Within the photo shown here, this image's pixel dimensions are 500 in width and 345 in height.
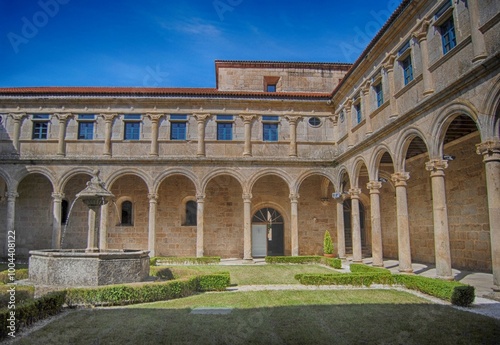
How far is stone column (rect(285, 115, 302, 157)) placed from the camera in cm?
2103

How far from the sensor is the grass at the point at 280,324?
20.7 feet

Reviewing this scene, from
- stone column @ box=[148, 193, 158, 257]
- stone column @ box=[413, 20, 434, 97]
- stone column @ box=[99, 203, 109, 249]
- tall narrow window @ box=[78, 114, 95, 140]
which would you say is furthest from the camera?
tall narrow window @ box=[78, 114, 95, 140]

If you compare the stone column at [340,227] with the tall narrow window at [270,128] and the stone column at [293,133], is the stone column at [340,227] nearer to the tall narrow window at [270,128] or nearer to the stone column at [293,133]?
the stone column at [293,133]

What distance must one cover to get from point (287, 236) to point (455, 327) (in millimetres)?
15956

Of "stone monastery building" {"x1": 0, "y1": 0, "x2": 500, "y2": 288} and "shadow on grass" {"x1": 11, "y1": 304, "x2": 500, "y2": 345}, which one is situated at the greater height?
"stone monastery building" {"x1": 0, "y1": 0, "x2": 500, "y2": 288}

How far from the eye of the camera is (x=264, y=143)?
21.1 metres

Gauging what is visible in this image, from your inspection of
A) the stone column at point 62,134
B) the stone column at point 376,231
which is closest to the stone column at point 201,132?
the stone column at point 62,134

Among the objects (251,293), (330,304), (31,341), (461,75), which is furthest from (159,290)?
(461,75)

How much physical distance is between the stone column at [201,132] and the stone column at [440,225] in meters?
12.4

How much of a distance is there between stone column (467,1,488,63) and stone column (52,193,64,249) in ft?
64.7

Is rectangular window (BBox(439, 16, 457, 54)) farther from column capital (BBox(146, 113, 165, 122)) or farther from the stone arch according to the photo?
column capital (BBox(146, 113, 165, 122))

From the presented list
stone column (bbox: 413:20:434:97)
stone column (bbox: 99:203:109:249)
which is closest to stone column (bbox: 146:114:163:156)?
stone column (bbox: 99:203:109:249)

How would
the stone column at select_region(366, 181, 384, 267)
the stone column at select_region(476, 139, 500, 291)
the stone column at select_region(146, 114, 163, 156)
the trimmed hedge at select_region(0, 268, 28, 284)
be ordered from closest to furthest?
the stone column at select_region(476, 139, 500, 291) < the trimmed hedge at select_region(0, 268, 28, 284) < the stone column at select_region(366, 181, 384, 267) < the stone column at select_region(146, 114, 163, 156)

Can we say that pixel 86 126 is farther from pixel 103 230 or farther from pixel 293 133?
pixel 293 133
